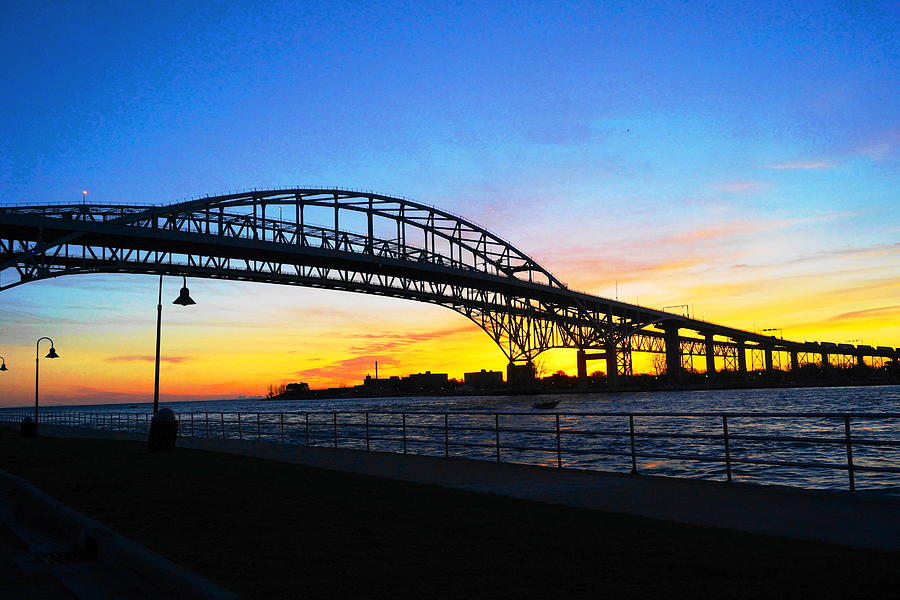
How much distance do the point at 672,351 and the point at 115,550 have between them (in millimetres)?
149463

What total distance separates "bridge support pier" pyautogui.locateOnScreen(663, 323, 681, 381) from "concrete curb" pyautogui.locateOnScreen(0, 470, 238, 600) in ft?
461

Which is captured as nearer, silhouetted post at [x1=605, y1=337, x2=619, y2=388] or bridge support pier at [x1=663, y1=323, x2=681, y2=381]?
silhouetted post at [x1=605, y1=337, x2=619, y2=388]

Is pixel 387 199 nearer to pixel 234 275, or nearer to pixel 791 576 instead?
pixel 234 275

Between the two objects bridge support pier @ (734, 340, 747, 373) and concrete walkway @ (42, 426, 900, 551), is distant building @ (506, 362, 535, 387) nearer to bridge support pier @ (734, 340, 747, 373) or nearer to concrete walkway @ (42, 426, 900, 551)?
bridge support pier @ (734, 340, 747, 373)

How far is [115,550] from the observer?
7.27 metres

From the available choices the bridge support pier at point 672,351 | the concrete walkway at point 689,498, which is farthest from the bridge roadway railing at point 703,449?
the bridge support pier at point 672,351

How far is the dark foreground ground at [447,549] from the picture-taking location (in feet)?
18.5

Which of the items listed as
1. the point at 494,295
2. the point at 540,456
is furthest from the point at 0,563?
the point at 494,295

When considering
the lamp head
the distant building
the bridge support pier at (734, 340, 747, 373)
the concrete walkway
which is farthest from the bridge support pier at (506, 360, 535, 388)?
the concrete walkway

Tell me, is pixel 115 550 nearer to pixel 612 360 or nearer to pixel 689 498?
pixel 689 498

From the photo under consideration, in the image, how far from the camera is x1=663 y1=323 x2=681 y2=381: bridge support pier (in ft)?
479

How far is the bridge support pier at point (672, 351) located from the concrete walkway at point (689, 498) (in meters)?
135

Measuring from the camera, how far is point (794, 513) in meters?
8.86

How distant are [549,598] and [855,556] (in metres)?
2.94
